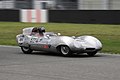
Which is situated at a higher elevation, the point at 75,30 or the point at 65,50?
the point at 65,50

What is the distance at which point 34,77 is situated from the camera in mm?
8758

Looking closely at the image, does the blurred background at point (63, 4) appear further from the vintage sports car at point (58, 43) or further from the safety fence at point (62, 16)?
the vintage sports car at point (58, 43)

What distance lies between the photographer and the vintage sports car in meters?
12.9

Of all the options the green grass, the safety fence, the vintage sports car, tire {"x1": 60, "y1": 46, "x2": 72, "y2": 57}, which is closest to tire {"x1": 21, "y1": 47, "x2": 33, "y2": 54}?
the vintage sports car

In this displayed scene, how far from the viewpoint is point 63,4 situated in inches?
1219

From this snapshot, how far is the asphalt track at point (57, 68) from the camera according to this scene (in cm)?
878

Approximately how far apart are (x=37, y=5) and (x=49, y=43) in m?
19.2

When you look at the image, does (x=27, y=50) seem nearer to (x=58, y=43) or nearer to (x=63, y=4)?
(x=58, y=43)

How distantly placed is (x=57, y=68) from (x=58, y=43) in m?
2.99

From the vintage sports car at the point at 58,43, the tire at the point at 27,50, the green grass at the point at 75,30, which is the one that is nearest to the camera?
the vintage sports car at the point at 58,43

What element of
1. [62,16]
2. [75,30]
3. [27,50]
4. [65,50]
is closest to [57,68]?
[65,50]

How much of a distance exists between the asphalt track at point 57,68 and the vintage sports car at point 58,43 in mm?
518

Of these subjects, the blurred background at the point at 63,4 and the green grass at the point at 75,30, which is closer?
the green grass at the point at 75,30

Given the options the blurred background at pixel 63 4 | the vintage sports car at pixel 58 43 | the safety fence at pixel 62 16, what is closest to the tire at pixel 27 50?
the vintage sports car at pixel 58 43
